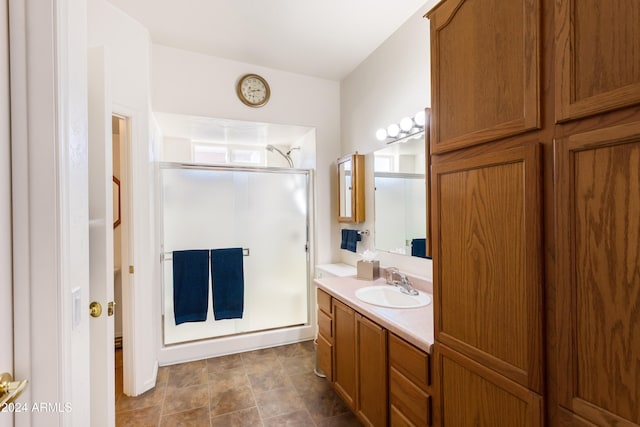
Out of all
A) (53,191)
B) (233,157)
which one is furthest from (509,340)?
(233,157)

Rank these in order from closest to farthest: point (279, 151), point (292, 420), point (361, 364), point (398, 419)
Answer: point (398, 419), point (361, 364), point (292, 420), point (279, 151)

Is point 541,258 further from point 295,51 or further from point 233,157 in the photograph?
point 233,157

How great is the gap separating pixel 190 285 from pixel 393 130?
7.51ft

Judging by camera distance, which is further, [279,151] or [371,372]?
[279,151]

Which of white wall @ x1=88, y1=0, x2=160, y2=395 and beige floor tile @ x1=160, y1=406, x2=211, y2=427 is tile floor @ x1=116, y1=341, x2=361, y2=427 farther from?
white wall @ x1=88, y1=0, x2=160, y2=395

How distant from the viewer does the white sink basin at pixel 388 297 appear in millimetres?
1805

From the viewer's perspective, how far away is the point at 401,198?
219 centimetres

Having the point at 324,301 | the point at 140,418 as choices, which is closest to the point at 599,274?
the point at 324,301

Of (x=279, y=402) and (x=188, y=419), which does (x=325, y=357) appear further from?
(x=188, y=419)

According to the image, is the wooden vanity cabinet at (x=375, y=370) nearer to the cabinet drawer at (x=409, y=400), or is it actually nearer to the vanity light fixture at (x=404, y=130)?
the cabinet drawer at (x=409, y=400)

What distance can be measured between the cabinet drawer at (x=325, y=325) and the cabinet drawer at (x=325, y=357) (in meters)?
0.05

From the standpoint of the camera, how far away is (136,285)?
2.13 metres

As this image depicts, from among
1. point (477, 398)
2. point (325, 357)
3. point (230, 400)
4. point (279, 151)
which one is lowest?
point (230, 400)

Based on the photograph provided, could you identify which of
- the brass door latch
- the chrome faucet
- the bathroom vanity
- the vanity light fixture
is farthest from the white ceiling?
the brass door latch
